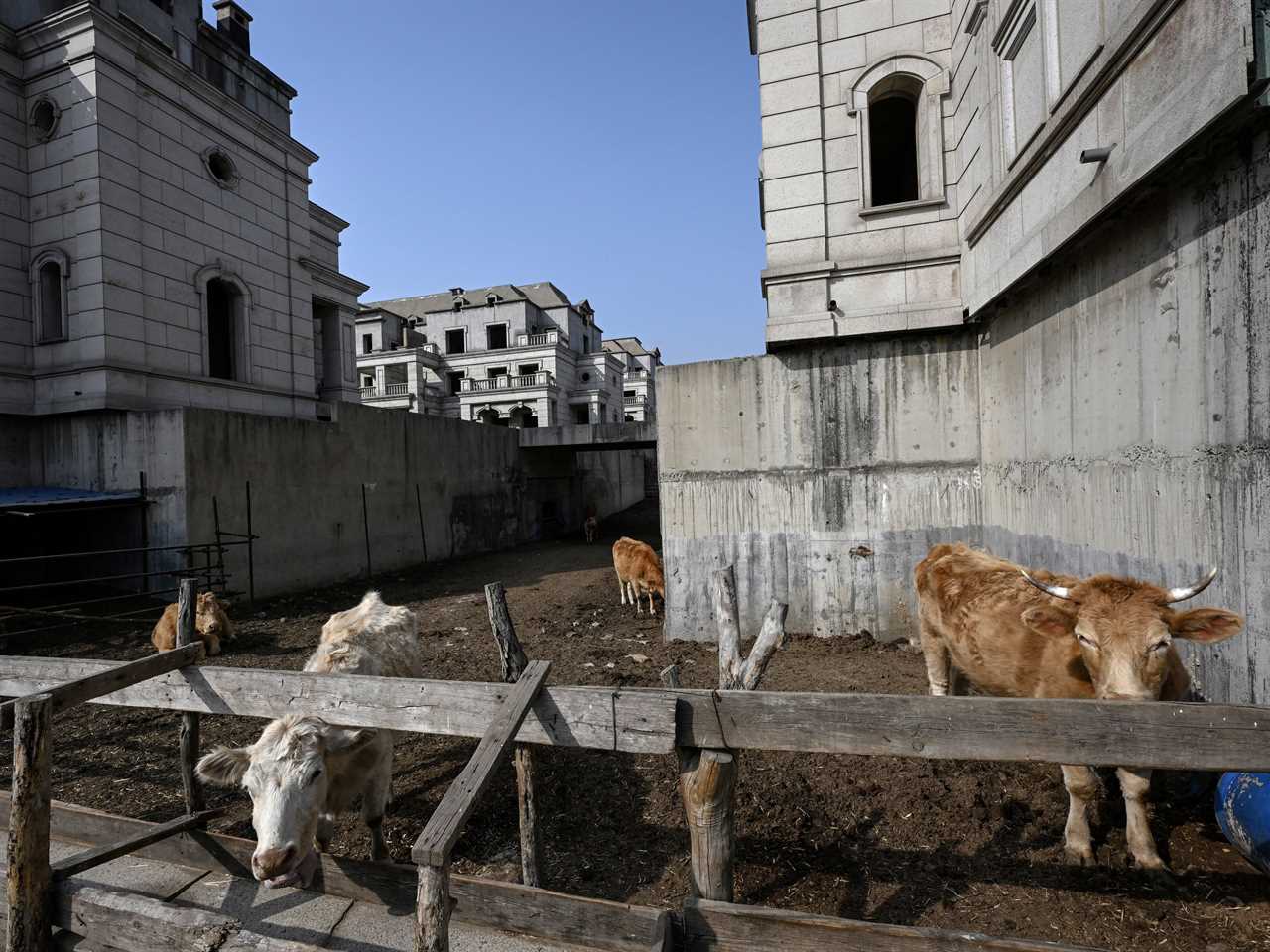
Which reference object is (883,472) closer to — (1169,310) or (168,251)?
(1169,310)

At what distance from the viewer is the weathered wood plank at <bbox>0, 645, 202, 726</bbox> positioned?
3270 millimetres

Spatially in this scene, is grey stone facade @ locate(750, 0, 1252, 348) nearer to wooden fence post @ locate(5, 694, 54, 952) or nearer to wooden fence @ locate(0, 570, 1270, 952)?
wooden fence @ locate(0, 570, 1270, 952)

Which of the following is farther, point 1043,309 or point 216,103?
point 216,103

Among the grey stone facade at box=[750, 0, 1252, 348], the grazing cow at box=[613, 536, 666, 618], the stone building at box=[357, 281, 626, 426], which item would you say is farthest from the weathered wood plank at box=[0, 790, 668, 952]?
the stone building at box=[357, 281, 626, 426]

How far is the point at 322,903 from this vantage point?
354 centimetres

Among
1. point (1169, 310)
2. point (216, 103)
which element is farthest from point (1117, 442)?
point (216, 103)

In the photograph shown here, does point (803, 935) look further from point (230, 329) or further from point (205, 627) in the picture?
point (230, 329)

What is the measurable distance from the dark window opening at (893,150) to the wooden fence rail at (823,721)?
A: 9.93 meters

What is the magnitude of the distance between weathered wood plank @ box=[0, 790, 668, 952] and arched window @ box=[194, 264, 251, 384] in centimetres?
1435

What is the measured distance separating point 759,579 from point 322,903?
645 centimetres

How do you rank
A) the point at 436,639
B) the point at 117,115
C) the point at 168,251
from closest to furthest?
the point at 436,639, the point at 117,115, the point at 168,251

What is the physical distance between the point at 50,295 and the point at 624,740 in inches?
677

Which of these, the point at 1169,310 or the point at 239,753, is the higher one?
the point at 1169,310

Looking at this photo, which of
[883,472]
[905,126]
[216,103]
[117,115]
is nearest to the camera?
[883,472]
